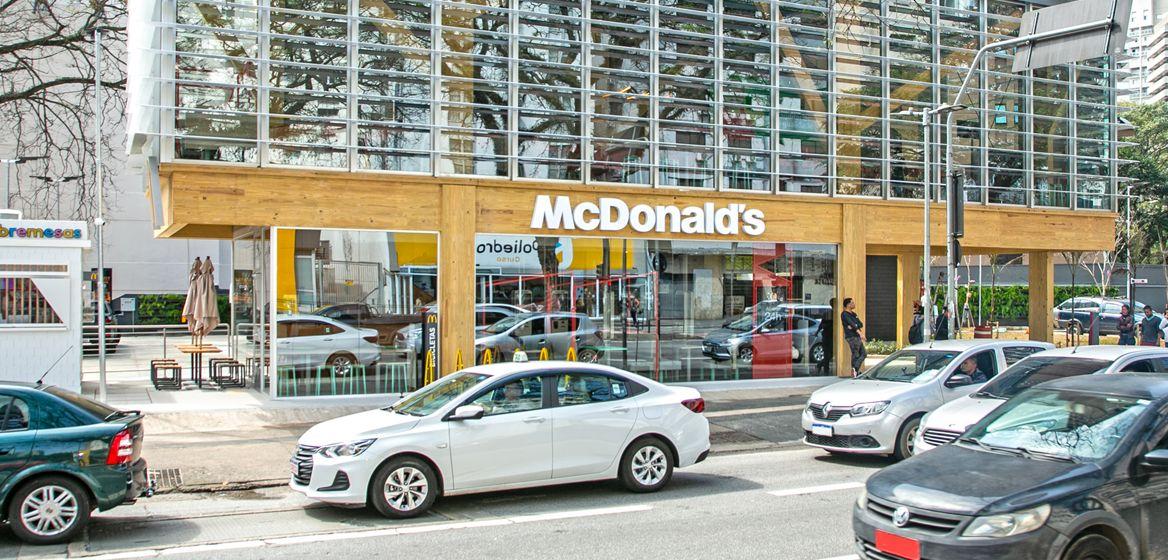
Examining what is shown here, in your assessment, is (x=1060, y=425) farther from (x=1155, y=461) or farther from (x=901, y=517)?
(x=901, y=517)

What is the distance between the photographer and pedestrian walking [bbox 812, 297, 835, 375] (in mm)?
20812

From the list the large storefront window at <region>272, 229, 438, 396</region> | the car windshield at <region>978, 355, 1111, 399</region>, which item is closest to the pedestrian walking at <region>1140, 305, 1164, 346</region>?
the car windshield at <region>978, 355, 1111, 399</region>

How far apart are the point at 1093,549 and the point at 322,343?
1280cm

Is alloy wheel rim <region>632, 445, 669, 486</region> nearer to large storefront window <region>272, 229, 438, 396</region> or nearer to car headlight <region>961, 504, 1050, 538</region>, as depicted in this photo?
car headlight <region>961, 504, 1050, 538</region>

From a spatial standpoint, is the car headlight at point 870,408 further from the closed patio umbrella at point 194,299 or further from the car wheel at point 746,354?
the closed patio umbrella at point 194,299

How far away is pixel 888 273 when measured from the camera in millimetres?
35562

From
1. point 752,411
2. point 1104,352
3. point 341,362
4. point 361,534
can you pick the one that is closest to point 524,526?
point 361,534

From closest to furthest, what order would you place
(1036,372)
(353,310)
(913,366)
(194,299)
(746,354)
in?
(1036,372), (913,366), (353,310), (194,299), (746,354)

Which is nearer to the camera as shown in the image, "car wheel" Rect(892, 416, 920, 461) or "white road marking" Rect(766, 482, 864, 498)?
"white road marking" Rect(766, 482, 864, 498)

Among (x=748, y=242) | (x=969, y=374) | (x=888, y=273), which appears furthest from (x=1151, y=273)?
(x=969, y=374)

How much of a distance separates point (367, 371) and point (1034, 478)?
12510 millimetres

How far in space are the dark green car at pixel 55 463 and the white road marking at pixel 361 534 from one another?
0.57 meters

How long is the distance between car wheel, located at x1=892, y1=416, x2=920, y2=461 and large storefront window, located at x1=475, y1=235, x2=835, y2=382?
7.56 m

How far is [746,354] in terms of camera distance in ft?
65.8
